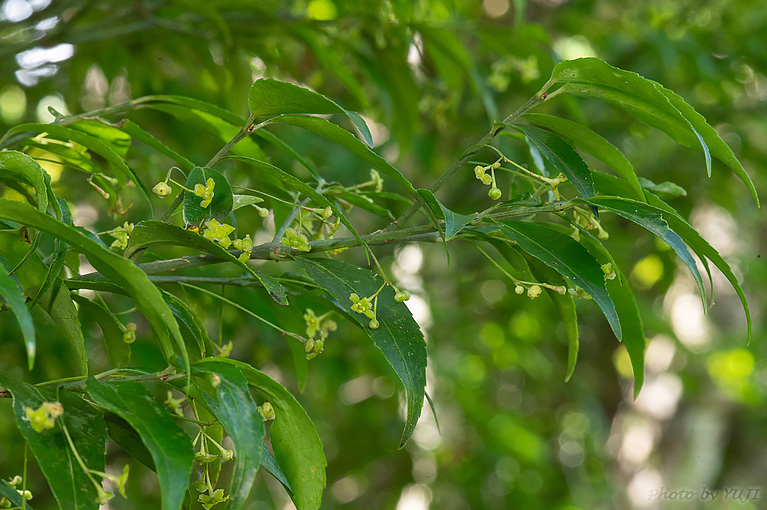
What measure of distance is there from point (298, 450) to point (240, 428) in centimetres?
11

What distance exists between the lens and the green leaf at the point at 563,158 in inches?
18.1

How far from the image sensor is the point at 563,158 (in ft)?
1.55

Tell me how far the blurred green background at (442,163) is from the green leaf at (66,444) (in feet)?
0.85

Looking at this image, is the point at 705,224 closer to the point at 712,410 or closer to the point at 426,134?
the point at 712,410

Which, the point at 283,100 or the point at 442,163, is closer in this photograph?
the point at 283,100

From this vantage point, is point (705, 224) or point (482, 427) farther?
point (705, 224)

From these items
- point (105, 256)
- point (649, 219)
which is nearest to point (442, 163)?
point (649, 219)

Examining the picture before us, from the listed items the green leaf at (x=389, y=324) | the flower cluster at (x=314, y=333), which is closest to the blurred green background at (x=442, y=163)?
the flower cluster at (x=314, y=333)

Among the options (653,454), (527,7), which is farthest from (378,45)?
(653,454)

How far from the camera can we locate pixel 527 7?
78.9 inches

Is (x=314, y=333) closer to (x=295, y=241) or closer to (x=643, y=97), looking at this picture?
(x=295, y=241)

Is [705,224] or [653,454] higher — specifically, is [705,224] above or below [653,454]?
above

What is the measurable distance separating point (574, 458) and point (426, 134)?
9.03 feet

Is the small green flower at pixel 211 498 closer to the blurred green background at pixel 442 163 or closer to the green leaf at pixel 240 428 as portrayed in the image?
the green leaf at pixel 240 428
